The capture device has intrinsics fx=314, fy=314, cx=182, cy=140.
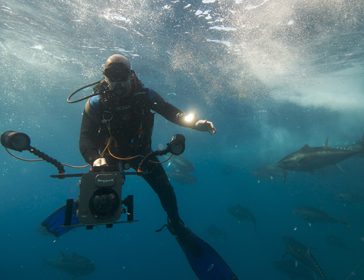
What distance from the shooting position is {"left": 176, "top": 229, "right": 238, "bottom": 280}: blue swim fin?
6.08 meters

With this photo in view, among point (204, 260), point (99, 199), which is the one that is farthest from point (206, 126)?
point (204, 260)

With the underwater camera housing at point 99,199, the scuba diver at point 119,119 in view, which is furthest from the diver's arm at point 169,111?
the underwater camera housing at point 99,199

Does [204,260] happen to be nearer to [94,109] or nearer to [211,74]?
[94,109]

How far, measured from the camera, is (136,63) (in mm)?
23688

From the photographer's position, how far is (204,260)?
6.30 meters

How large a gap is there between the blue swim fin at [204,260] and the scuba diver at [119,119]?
210cm

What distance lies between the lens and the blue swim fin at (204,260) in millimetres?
6078

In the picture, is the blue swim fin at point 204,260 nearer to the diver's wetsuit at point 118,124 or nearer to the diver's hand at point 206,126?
the diver's wetsuit at point 118,124

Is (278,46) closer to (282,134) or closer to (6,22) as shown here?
(6,22)

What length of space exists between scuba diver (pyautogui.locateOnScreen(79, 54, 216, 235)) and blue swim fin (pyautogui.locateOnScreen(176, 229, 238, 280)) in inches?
82.6

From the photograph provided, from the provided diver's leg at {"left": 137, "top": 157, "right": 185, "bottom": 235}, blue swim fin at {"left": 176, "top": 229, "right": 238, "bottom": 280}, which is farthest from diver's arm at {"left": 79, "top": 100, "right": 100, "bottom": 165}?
blue swim fin at {"left": 176, "top": 229, "right": 238, "bottom": 280}

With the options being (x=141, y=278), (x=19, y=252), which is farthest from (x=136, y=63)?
(x=19, y=252)

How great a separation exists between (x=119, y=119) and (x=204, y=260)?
3.33 m

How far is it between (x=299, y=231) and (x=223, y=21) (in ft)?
109
